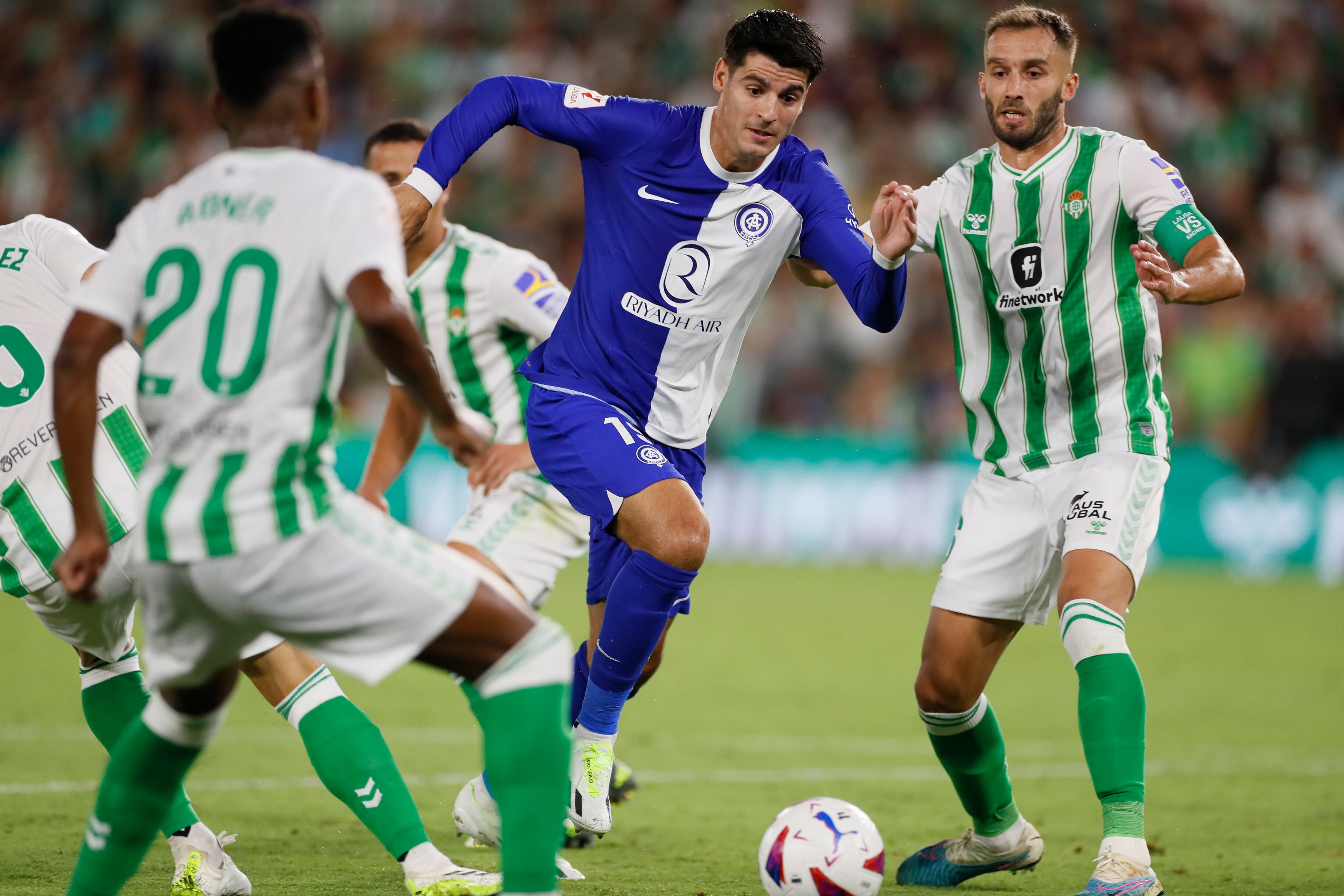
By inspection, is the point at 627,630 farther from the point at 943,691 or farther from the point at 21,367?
the point at 21,367

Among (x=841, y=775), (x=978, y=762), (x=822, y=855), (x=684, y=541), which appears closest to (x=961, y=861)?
(x=978, y=762)

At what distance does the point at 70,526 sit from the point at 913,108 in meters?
15.9

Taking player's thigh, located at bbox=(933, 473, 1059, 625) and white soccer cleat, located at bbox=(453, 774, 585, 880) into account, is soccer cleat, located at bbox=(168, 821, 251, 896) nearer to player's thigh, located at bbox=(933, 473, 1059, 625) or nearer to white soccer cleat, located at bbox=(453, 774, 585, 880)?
white soccer cleat, located at bbox=(453, 774, 585, 880)

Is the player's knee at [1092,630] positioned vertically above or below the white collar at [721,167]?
below

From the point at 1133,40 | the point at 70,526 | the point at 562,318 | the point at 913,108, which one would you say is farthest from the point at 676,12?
the point at 70,526

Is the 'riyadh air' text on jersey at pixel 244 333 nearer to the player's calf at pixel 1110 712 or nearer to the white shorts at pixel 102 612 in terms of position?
the white shorts at pixel 102 612

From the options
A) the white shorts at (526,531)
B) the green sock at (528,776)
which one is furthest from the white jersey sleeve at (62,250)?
the white shorts at (526,531)

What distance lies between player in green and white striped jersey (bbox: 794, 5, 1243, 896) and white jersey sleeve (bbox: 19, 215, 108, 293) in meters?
2.71

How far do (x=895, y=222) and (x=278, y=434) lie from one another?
228 cm

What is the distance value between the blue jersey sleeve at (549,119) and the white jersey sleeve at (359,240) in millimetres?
1638

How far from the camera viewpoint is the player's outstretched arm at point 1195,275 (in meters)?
4.26

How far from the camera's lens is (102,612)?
453 cm

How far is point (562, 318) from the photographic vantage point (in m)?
5.43

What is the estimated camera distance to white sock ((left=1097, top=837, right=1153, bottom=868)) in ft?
14.1
